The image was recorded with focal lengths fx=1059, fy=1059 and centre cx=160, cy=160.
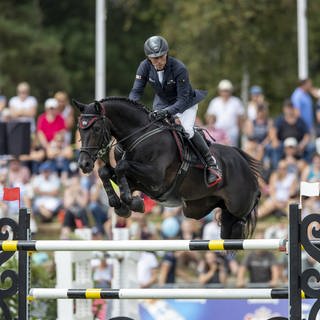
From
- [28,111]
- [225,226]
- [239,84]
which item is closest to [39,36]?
[239,84]

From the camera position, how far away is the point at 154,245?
7.72 m

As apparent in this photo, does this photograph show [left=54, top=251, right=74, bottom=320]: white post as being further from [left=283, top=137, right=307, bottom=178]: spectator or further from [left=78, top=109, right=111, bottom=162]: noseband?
[left=283, top=137, right=307, bottom=178]: spectator

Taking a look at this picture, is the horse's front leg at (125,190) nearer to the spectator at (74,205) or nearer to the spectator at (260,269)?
the spectator at (74,205)

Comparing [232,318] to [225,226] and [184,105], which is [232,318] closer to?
[225,226]

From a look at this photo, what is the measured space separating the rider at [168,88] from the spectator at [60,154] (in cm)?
722

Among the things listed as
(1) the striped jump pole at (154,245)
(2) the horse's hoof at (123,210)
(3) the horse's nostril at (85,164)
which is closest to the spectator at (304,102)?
(2) the horse's hoof at (123,210)

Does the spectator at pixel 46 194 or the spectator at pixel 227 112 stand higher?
the spectator at pixel 227 112

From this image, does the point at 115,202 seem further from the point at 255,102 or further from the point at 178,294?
the point at 255,102

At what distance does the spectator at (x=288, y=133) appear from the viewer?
16328 mm

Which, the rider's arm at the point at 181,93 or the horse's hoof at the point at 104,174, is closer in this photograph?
the horse's hoof at the point at 104,174

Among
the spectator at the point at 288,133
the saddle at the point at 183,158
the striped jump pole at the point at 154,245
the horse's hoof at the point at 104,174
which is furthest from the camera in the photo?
the spectator at the point at 288,133

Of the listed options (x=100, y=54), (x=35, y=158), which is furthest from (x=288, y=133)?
(x=100, y=54)

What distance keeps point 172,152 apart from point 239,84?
1733 cm

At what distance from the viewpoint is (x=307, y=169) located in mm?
15367
